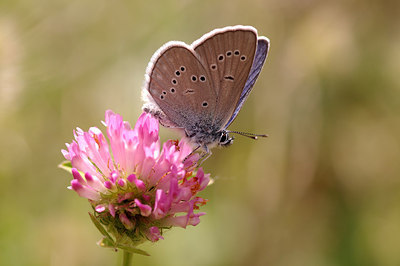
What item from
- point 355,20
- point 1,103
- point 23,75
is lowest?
point 1,103

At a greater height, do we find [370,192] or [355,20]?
[355,20]

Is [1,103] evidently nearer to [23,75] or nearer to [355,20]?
[23,75]

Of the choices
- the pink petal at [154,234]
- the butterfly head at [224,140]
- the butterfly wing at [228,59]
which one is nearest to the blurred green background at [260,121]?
the butterfly head at [224,140]

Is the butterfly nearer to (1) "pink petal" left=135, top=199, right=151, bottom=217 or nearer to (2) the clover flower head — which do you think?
(2) the clover flower head

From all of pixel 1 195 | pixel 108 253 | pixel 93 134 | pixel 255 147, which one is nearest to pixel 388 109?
pixel 255 147

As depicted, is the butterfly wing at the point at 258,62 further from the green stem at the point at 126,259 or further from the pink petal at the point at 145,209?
the green stem at the point at 126,259

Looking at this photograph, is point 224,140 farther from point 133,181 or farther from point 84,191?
point 84,191
